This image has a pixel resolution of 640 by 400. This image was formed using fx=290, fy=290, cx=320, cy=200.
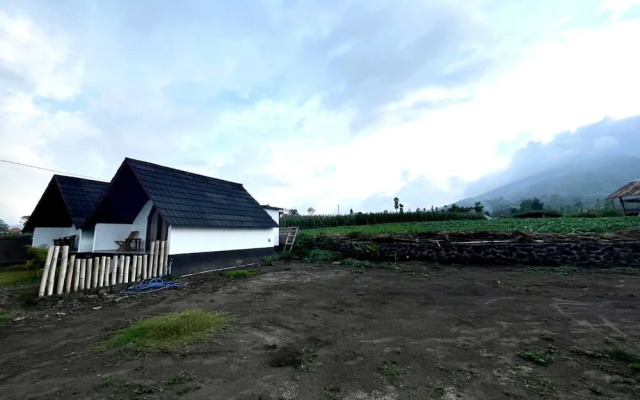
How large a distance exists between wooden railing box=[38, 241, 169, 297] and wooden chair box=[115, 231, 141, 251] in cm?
346

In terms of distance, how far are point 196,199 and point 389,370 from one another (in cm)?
1150

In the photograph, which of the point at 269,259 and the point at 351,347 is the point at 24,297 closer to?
the point at 351,347

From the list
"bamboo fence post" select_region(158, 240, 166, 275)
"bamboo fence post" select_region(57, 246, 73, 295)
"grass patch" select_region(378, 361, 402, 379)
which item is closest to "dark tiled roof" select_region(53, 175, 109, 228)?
"bamboo fence post" select_region(158, 240, 166, 275)

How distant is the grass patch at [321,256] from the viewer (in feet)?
51.3

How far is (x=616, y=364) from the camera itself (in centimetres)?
386

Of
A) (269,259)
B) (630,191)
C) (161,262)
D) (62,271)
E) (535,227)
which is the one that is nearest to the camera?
(62,271)

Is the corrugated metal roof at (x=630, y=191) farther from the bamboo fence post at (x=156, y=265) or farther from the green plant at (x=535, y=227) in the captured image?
the bamboo fence post at (x=156, y=265)

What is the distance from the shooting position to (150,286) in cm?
884

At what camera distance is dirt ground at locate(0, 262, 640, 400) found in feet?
11.1

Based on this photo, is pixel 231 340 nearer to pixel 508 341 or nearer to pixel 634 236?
pixel 508 341

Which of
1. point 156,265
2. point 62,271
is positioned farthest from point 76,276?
point 156,265

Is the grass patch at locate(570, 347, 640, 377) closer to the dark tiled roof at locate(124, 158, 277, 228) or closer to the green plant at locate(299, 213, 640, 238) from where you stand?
the green plant at locate(299, 213, 640, 238)

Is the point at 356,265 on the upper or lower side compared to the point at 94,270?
lower

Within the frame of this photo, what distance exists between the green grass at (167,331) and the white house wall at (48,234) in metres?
13.5
